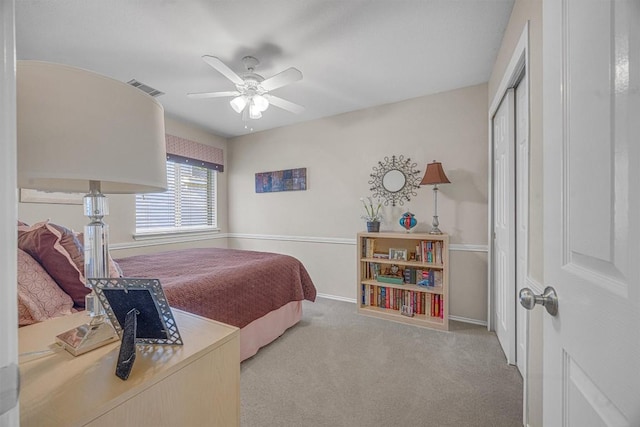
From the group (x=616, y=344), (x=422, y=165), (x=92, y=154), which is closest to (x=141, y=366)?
(x=92, y=154)

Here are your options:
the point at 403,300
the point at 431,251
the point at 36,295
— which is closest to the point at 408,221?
the point at 431,251

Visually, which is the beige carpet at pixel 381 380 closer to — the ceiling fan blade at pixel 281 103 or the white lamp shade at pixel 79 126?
the white lamp shade at pixel 79 126

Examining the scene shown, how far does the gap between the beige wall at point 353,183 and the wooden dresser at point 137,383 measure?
2.57 m

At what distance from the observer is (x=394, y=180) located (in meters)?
3.04

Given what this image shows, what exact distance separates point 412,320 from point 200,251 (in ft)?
8.07

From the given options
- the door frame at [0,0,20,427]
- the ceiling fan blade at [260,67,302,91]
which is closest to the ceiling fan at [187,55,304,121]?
the ceiling fan blade at [260,67,302,91]

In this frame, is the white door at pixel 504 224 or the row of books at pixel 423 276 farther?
the row of books at pixel 423 276

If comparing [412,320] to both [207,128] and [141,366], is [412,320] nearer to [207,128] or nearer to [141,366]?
[141,366]

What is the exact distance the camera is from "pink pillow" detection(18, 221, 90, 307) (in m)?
1.15

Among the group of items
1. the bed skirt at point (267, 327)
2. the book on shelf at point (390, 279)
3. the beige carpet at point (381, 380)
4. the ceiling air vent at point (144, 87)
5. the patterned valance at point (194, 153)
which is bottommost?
the beige carpet at point (381, 380)

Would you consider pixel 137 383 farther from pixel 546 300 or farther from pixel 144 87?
pixel 144 87

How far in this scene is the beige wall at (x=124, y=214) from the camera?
8.23 feet

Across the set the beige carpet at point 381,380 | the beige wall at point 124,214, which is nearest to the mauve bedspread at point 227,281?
the beige carpet at point 381,380

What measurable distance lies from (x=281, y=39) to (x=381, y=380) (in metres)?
2.54
